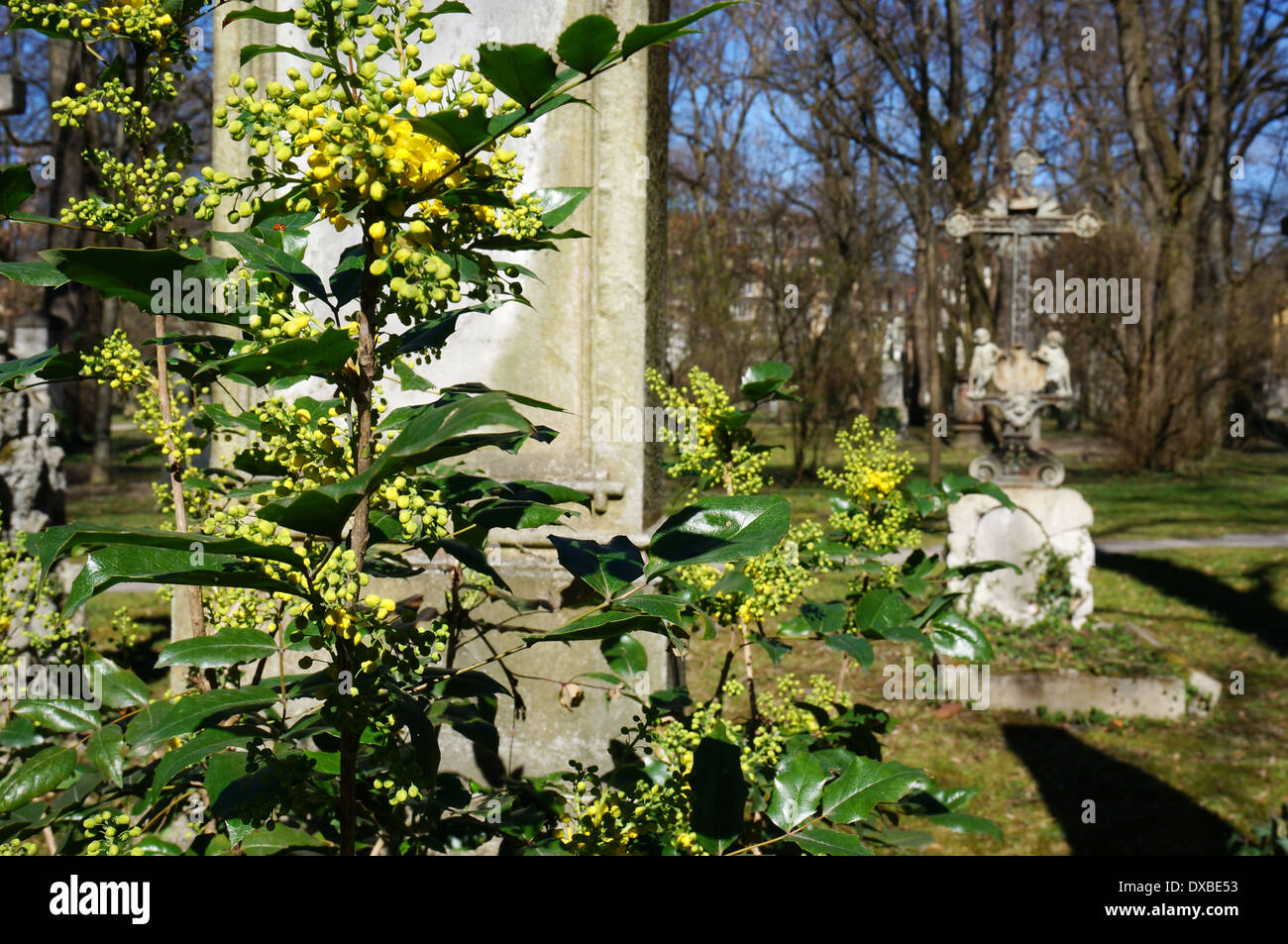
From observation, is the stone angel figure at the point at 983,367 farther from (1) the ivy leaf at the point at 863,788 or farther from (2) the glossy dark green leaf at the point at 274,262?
(2) the glossy dark green leaf at the point at 274,262

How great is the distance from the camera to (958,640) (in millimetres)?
1972

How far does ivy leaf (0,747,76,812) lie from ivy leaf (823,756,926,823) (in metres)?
1.16

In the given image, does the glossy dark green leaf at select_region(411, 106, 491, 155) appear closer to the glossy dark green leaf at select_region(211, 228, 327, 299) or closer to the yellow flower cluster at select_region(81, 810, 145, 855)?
the glossy dark green leaf at select_region(211, 228, 327, 299)

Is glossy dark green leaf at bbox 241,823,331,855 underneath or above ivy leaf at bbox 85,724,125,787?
underneath

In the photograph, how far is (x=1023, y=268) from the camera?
9352 millimetres

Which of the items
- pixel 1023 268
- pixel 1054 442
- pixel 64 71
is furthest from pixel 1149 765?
pixel 1054 442

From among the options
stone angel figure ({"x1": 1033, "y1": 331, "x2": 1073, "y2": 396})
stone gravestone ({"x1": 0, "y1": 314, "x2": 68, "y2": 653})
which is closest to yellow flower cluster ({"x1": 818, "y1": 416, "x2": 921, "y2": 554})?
stone gravestone ({"x1": 0, "y1": 314, "x2": 68, "y2": 653})

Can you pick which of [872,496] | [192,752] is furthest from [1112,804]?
[192,752]

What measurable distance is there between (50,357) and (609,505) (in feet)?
6.00

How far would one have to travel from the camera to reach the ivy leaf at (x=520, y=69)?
3.04 ft

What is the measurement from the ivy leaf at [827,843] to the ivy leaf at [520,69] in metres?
1.00

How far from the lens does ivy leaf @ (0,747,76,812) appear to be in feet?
4.99

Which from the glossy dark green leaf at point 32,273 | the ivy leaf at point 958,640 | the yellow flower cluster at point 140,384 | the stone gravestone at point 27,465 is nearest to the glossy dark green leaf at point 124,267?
the glossy dark green leaf at point 32,273

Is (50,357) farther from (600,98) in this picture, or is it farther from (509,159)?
(600,98)
